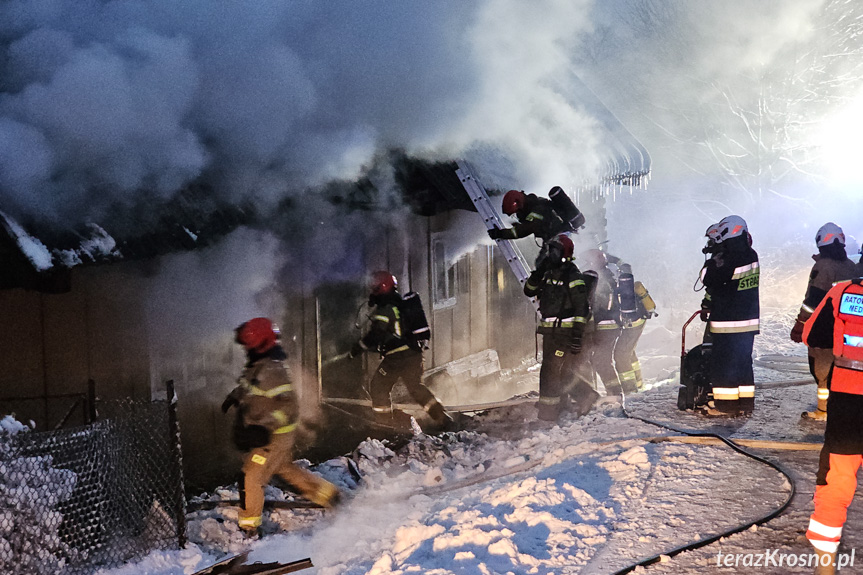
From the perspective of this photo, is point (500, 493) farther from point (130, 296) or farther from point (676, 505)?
point (130, 296)

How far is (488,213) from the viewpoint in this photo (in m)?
7.62

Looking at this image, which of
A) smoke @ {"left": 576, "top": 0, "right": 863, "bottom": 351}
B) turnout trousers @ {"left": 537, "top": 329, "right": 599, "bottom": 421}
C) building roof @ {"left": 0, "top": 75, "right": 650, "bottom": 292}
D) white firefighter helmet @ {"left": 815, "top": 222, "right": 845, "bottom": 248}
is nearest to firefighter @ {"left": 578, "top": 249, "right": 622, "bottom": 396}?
turnout trousers @ {"left": 537, "top": 329, "right": 599, "bottom": 421}

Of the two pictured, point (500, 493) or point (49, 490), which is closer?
point (49, 490)

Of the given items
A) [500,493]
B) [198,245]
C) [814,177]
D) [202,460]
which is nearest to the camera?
[500,493]

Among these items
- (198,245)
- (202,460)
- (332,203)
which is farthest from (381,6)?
(202,460)

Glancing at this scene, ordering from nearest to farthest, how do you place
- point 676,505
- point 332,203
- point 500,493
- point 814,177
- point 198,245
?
point 676,505
point 500,493
point 198,245
point 332,203
point 814,177

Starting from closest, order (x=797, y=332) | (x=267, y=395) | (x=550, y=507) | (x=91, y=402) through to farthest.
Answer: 1. (x=550, y=507)
2. (x=267, y=395)
3. (x=91, y=402)
4. (x=797, y=332)

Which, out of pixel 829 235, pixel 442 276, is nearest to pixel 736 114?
pixel 442 276

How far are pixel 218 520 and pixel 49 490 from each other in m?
1.31

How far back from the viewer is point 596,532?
12.3ft

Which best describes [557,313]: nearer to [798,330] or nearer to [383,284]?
[383,284]

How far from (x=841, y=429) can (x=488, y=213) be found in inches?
190

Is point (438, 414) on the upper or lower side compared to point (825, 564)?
lower

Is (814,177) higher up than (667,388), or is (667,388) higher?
(814,177)
